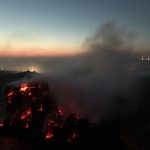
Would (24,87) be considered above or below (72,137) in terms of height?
above

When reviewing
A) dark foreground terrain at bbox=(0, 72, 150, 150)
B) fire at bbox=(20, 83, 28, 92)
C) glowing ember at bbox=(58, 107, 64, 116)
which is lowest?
dark foreground terrain at bbox=(0, 72, 150, 150)

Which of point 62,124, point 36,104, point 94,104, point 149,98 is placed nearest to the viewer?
point 62,124

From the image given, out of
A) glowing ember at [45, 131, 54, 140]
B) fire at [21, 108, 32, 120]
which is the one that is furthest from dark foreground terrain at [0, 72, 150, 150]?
fire at [21, 108, 32, 120]

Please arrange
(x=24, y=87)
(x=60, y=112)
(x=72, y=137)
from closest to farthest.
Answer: (x=72, y=137) → (x=60, y=112) → (x=24, y=87)

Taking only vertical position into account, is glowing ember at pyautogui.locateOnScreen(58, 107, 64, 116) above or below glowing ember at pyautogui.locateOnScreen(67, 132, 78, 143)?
above

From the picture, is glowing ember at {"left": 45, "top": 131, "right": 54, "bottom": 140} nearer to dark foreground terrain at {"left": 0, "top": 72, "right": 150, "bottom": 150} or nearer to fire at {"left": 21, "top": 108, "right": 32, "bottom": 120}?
dark foreground terrain at {"left": 0, "top": 72, "right": 150, "bottom": 150}

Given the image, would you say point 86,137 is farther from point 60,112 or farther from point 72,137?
point 60,112

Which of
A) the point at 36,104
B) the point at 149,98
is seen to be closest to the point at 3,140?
the point at 36,104

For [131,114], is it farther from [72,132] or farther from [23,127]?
[23,127]

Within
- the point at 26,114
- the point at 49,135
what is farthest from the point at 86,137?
the point at 26,114

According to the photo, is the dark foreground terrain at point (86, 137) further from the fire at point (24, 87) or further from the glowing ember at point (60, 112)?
the fire at point (24, 87)

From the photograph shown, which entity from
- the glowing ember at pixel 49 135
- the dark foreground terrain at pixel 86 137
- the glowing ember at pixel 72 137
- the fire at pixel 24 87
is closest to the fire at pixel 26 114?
the dark foreground terrain at pixel 86 137
